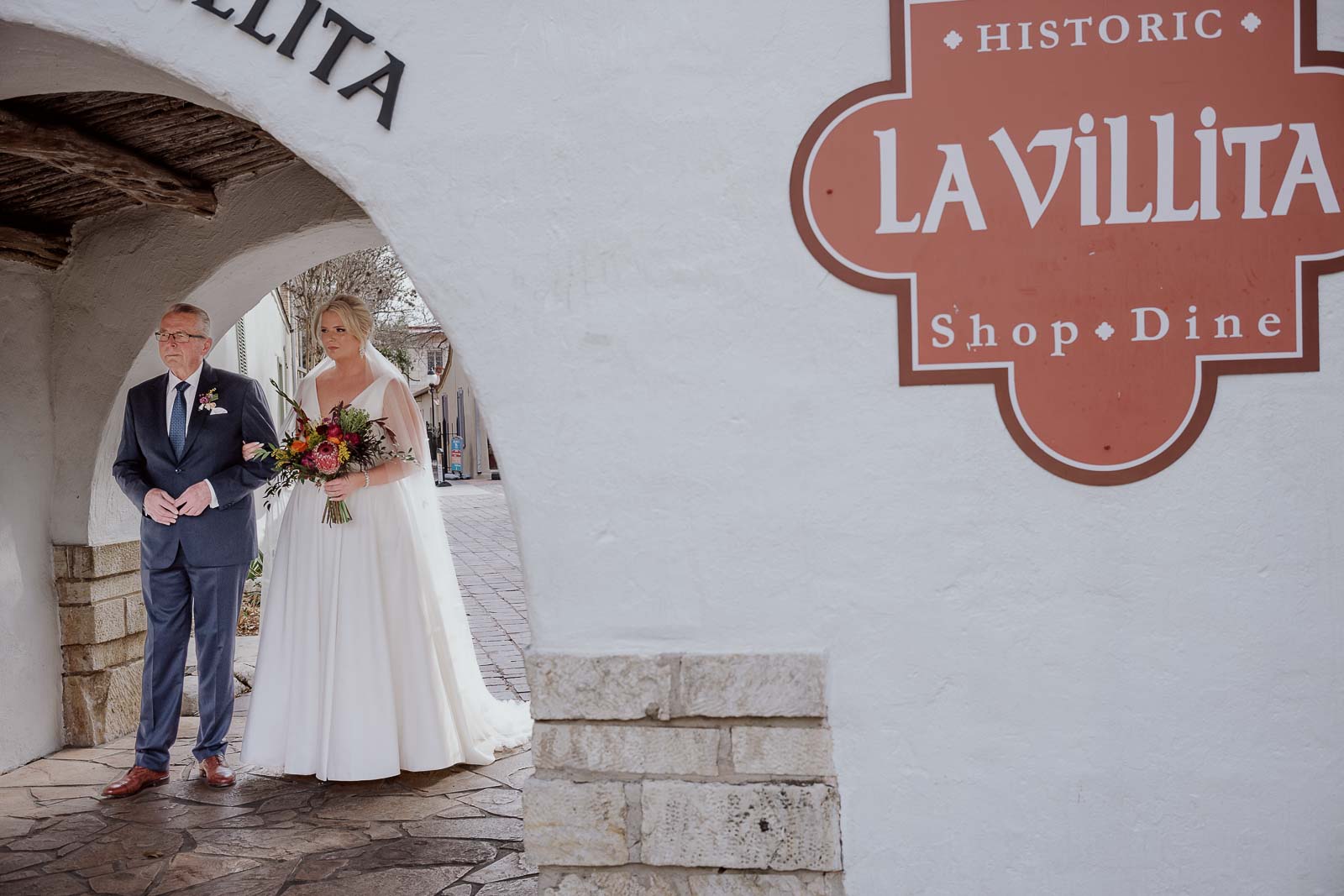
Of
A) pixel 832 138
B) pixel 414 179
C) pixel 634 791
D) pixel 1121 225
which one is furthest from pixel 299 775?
pixel 1121 225

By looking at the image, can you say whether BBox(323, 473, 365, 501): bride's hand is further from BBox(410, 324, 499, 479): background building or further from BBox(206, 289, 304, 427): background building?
BBox(410, 324, 499, 479): background building

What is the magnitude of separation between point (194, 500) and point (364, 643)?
0.89 meters

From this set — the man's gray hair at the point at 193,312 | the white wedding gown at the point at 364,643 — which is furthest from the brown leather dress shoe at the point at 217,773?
the man's gray hair at the point at 193,312

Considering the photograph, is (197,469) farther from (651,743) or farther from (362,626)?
(651,743)

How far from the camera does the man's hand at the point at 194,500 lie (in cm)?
415

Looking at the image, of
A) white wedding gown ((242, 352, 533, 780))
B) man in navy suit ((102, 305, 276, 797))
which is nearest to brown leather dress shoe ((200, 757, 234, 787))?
man in navy suit ((102, 305, 276, 797))

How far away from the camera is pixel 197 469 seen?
4.25 m

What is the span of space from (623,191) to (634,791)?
1464mm

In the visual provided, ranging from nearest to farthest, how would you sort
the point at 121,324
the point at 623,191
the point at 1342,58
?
1. the point at 1342,58
2. the point at 623,191
3. the point at 121,324

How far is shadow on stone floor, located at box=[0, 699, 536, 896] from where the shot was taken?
3.39m

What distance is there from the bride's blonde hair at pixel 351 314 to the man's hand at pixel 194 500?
83cm

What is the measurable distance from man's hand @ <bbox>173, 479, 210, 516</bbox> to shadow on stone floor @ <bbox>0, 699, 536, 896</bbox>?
1173 mm

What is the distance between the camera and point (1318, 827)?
2.39 metres

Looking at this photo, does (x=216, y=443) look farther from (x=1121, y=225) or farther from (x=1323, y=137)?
(x=1323, y=137)
